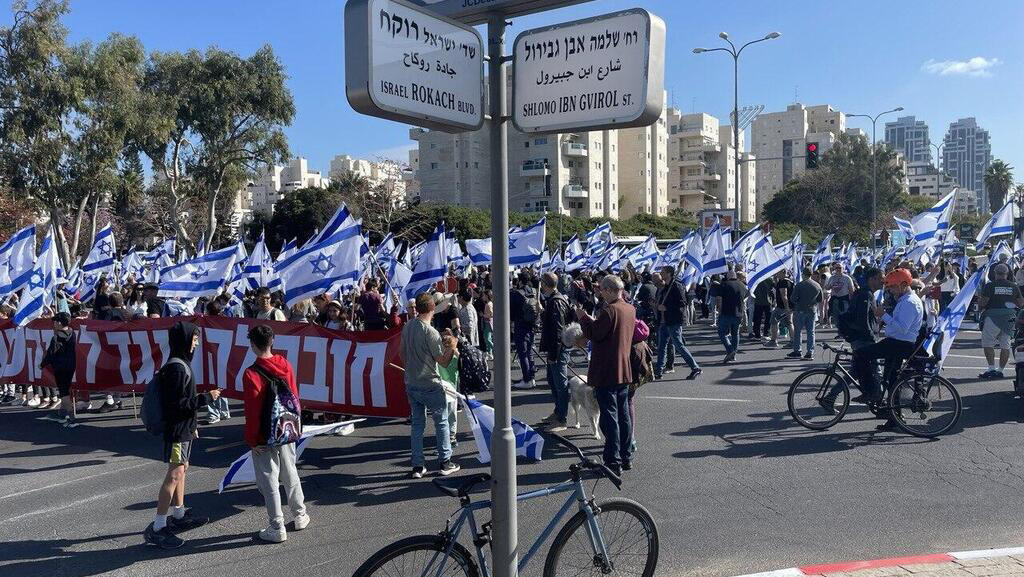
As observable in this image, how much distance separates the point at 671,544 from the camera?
17.7ft

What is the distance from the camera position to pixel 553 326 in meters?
9.80

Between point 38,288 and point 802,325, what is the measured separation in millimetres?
13071

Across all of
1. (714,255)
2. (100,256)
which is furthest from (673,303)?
(100,256)

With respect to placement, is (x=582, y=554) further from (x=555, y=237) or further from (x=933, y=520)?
(x=555, y=237)

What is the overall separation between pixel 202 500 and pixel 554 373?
13.7ft

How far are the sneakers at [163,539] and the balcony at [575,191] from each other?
71.5m

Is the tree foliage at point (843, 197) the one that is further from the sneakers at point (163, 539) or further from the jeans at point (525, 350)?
the sneakers at point (163, 539)

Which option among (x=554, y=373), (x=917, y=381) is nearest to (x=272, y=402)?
(x=554, y=373)

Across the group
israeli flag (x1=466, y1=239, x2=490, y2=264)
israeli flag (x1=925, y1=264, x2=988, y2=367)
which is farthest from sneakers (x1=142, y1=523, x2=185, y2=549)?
israeli flag (x1=466, y1=239, x2=490, y2=264)

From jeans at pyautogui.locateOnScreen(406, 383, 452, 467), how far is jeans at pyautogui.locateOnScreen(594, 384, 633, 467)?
1.47 metres

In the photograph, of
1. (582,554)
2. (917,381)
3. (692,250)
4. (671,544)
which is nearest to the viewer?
(582,554)

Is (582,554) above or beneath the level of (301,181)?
beneath

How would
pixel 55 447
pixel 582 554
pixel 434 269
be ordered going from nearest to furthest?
pixel 582 554
pixel 55 447
pixel 434 269

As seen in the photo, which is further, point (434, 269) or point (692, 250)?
point (692, 250)
